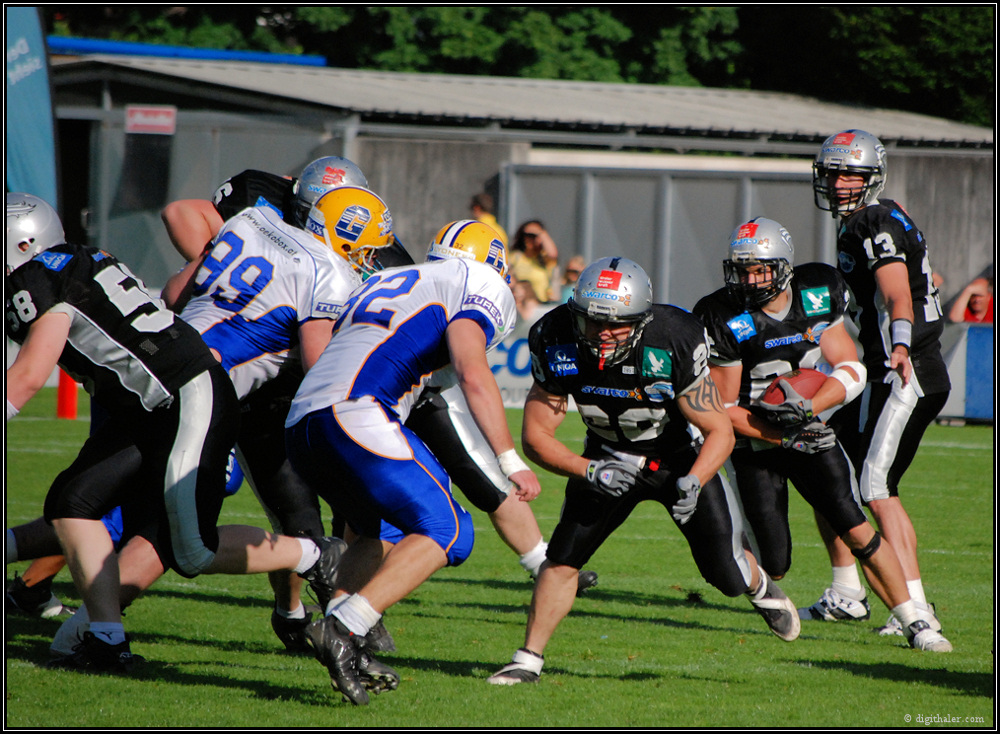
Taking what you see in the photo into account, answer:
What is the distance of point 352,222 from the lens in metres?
5.07

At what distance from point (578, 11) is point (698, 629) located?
20818 millimetres

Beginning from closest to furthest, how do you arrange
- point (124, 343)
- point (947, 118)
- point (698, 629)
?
point (124, 343)
point (698, 629)
point (947, 118)


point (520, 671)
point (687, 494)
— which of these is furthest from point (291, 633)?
point (687, 494)

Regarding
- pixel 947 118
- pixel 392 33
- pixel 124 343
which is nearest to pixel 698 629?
pixel 124 343

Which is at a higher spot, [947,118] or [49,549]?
[947,118]

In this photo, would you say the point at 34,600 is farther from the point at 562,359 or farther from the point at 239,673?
the point at 562,359

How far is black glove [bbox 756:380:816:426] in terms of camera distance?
17.1 ft

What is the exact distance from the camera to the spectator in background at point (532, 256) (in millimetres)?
13625

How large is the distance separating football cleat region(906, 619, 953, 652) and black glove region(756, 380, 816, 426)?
0.95 meters

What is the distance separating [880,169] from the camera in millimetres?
5988

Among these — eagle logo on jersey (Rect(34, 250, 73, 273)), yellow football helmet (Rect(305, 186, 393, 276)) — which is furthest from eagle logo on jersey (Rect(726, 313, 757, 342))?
eagle logo on jersey (Rect(34, 250, 73, 273))

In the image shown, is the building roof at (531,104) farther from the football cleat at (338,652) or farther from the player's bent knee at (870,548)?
the football cleat at (338,652)

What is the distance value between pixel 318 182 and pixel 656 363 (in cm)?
210

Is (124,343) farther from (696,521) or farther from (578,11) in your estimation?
(578,11)
